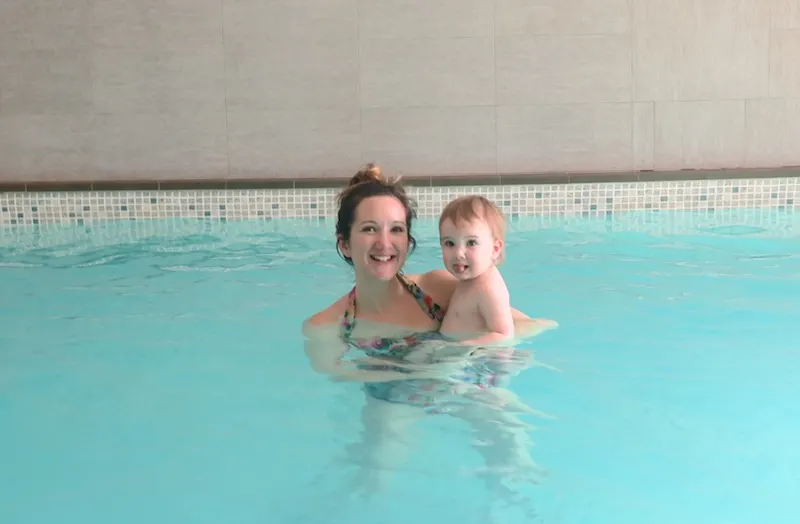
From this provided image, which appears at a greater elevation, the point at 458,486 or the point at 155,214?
the point at 155,214

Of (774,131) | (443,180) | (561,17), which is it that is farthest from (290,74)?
(774,131)

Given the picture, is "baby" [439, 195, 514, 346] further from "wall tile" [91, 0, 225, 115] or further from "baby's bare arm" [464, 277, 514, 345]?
"wall tile" [91, 0, 225, 115]

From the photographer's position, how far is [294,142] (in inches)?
328

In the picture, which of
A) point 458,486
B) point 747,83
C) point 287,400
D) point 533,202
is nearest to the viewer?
point 458,486

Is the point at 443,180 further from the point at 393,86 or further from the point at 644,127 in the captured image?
the point at 644,127

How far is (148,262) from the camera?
20.1 feet

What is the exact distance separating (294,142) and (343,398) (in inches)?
212

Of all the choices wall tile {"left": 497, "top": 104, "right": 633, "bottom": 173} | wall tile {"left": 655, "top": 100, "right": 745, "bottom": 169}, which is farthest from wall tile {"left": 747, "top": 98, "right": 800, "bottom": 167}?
wall tile {"left": 497, "top": 104, "right": 633, "bottom": 173}

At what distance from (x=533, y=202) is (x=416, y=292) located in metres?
4.59

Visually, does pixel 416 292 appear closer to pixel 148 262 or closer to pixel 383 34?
pixel 148 262

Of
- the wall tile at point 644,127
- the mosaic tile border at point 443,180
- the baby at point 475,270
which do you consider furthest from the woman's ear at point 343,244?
the wall tile at point 644,127

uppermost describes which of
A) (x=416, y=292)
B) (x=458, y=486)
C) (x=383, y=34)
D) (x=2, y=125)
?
(x=383, y=34)

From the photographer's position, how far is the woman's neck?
3.06 metres

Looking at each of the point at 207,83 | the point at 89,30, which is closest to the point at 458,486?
the point at 207,83
